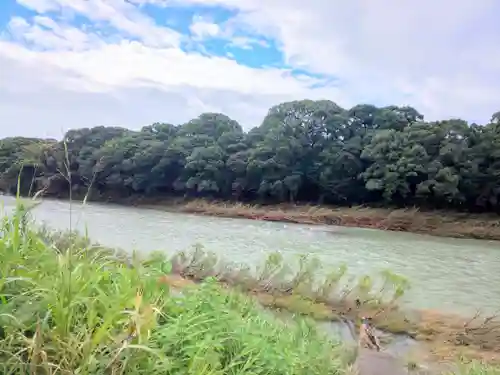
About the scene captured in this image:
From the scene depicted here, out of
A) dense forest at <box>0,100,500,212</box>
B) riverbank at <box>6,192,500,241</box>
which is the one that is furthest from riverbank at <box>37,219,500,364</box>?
dense forest at <box>0,100,500,212</box>

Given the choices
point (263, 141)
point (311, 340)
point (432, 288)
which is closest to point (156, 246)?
point (432, 288)

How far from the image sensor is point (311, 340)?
132 inches

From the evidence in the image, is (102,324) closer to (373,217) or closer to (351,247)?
(351,247)

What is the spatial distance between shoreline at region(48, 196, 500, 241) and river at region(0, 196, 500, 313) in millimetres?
951

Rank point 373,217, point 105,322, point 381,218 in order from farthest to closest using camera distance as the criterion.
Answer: point 373,217 → point 381,218 → point 105,322

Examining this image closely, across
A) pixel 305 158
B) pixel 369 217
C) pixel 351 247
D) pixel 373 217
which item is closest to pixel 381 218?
pixel 373 217

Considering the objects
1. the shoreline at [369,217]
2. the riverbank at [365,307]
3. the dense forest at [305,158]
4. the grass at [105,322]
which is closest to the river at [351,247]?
the shoreline at [369,217]

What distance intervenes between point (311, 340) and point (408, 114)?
23.3 metres

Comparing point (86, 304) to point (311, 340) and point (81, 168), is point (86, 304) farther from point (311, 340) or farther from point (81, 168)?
point (81, 168)

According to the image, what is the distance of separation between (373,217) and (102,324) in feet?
68.1

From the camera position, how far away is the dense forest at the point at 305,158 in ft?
69.4

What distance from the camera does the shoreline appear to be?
770 inches

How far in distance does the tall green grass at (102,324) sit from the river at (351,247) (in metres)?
5.80

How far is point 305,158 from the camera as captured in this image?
25594mm
